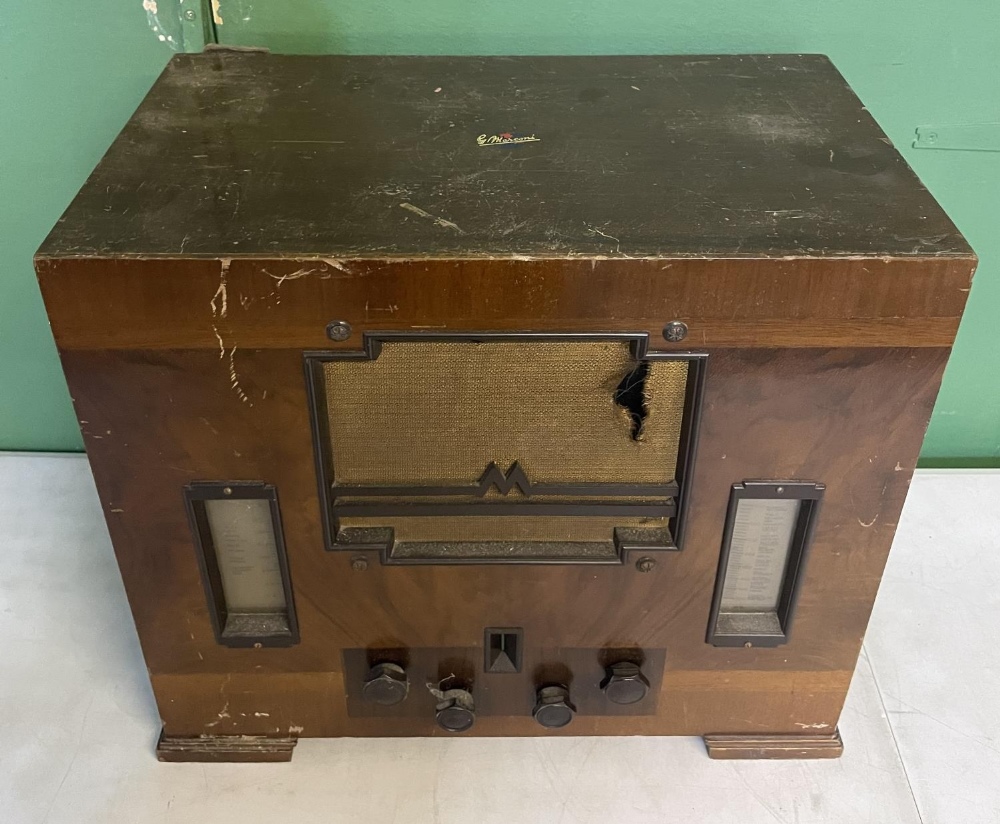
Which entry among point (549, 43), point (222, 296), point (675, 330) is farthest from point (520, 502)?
point (549, 43)

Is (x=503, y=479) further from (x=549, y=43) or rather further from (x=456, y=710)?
(x=549, y=43)

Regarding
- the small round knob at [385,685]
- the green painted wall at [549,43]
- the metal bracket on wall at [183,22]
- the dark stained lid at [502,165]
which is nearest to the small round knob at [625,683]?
the small round knob at [385,685]

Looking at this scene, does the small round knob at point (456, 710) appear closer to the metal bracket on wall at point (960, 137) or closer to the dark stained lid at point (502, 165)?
the dark stained lid at point (502, 165)

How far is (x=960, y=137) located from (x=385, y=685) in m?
1.01

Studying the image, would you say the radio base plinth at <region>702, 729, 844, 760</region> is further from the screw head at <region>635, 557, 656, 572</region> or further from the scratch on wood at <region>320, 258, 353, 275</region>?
the scratch on wood at <region>320, 258, 353, 275</region>

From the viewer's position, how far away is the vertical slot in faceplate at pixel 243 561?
3.08 ft

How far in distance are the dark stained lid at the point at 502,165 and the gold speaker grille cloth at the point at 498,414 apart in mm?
110

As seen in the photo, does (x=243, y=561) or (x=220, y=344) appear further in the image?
(x=243, y=561)

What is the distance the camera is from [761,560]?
3.31 ft

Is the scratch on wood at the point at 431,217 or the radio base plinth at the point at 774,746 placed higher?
the scratch on wood at the point at 431,217

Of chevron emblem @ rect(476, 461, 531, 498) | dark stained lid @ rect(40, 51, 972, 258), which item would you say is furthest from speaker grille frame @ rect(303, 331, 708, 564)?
dark stained lid @ rect(40, 51, 972, 258)

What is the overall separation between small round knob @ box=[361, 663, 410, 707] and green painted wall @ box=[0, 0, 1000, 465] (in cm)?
76

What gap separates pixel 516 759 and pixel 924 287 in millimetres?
682

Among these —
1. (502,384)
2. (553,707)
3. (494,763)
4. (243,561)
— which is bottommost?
(494,763)
